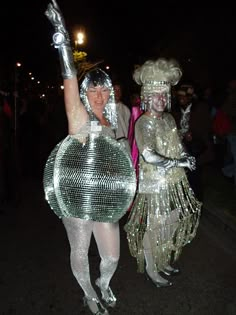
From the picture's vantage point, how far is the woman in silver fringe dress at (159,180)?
348 cm

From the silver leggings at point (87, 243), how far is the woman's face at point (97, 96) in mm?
824

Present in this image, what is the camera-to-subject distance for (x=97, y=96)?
3037mm

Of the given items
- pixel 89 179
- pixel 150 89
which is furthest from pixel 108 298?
pixel 150 89

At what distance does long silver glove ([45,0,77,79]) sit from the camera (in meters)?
2.75

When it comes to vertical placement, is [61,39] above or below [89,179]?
above

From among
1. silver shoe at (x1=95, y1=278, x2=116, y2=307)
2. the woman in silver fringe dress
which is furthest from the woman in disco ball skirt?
the woman in silver fringe dress

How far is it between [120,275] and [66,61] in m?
2.22

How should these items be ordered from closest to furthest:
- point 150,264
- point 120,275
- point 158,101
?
1. point 158,101
2. point 150,264
3. point 120,275

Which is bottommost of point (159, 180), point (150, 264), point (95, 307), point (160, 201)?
point (95, 307)

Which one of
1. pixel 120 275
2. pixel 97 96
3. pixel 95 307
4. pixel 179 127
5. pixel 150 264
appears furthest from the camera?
pixel 179 127

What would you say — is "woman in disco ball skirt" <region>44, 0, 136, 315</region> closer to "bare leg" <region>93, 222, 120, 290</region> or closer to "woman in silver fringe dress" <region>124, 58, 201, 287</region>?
"bare leg" <region>93, 222, 120, 290</region>

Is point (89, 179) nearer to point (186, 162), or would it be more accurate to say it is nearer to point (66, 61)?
point (66, 61)

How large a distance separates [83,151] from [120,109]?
128 inches
